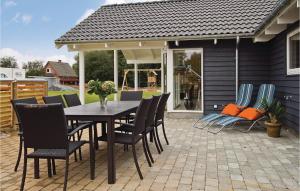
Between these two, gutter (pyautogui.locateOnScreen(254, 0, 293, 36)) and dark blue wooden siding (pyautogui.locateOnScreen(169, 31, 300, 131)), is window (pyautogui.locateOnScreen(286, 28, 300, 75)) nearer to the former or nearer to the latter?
gutter (pyautogui.locateOnScreen(254, 0, 293, 36))

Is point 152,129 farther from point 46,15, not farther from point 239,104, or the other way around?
point 46,15

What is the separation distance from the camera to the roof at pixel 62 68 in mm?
61806

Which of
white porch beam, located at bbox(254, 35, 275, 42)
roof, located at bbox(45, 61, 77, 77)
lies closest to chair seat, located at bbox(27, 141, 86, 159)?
white porch beam, located at bbox(254, 35, 275, 42)

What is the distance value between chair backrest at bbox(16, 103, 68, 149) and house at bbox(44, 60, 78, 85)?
59458 millimetres

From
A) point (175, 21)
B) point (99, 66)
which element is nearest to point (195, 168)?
point (175, 21)

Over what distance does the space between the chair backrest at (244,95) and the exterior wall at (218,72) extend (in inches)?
27.7

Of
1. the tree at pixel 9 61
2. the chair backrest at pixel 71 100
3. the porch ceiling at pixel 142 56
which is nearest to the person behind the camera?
the chair backrest at pixel 71 100

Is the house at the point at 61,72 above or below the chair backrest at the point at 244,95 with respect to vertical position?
above

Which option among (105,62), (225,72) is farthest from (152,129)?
(105,62)

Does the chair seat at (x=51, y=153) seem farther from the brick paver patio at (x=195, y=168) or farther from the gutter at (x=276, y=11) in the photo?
the gutter at (x=276, y=11)

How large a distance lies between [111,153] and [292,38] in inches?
194

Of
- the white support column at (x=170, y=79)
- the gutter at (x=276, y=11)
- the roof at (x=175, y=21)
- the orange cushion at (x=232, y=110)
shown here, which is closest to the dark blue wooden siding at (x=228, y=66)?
the white support column at (x=170, y=79)

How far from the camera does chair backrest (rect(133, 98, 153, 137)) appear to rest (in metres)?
3.97

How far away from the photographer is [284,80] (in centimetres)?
715
